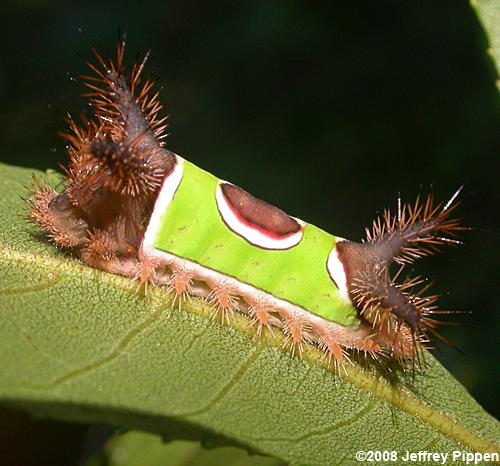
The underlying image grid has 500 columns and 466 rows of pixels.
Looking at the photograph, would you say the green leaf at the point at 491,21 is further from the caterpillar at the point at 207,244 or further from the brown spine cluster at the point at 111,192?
the brown spine cluster at the point at 111,192

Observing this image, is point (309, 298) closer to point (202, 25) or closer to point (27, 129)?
point (27, 129)

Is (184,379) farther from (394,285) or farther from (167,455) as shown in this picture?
(394,285)

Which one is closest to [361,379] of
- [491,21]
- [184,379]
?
[184,379]

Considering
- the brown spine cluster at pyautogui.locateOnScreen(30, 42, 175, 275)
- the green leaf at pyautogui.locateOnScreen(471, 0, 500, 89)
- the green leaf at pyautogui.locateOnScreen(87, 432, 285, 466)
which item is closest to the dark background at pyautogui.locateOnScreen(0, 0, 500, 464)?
the green leaf at pyautogui.locateOnScreen(87, 432, 285, 466)

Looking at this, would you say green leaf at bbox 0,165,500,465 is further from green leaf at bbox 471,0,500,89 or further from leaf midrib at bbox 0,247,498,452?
green leaf at bbox 471,0,500,89

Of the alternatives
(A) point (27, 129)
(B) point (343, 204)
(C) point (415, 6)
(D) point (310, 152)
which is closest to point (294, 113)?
(D) point (310, 152)

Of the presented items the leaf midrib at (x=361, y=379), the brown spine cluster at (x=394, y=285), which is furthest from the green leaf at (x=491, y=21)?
the leaf midrib at (x=361, y=379)
